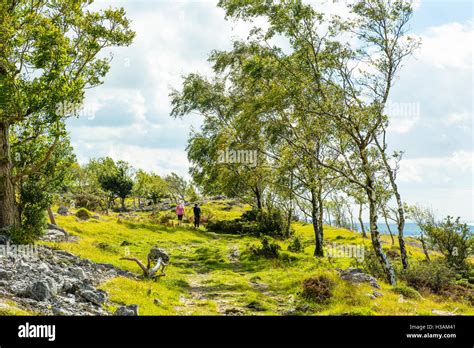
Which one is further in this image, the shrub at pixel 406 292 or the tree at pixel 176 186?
the tree at pixel 176 186

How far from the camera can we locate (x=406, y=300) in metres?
18.5

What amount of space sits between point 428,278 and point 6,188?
24109 mm

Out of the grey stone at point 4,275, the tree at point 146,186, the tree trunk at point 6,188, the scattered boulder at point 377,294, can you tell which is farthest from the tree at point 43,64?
the tree at point 146,186

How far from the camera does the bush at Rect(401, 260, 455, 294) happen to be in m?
25.1

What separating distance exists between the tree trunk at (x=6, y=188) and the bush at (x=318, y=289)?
1506 centimetres

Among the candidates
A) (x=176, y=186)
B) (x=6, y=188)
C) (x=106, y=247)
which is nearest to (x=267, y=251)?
(x=106, y=247)

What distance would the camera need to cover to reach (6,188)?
21.9 meters

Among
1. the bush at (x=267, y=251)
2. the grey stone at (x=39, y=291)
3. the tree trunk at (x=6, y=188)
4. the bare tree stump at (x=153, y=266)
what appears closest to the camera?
the grey stone at (x=39, y=291)

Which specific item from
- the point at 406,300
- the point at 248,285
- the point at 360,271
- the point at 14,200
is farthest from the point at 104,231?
the point at 406,300

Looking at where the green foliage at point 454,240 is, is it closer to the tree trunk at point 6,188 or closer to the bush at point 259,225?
the bush at point 259,225

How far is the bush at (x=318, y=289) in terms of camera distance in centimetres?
1828
